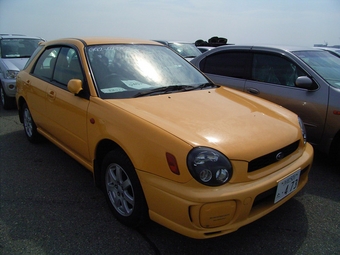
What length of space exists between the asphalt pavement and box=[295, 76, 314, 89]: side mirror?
1.03 meters

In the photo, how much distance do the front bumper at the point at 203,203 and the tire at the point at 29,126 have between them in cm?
266

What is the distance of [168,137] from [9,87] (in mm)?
5380

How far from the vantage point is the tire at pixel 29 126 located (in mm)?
4125

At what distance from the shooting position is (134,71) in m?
2.91

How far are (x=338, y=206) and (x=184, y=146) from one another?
5.94 ft

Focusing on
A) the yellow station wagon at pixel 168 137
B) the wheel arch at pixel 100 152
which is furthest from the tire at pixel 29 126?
the wheel arch at pixel 100 152

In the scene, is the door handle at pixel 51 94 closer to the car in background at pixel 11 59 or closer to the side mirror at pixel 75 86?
the side mirror at pixel 75 86

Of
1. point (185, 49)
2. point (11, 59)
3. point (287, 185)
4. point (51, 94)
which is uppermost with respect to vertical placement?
point (51, 94)

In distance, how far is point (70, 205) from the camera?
9.04 ft

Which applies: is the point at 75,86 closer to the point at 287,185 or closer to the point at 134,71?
the point at 134,71

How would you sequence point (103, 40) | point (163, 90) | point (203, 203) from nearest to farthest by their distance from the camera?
point (203, 203) < point (163, 90) < point (103, 40)

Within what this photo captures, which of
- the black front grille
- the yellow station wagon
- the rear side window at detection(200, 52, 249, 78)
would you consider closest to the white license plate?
the yellow station wagon

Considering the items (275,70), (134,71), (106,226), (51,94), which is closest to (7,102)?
(51,94)

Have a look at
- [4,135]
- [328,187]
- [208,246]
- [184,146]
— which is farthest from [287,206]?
[4,135]
